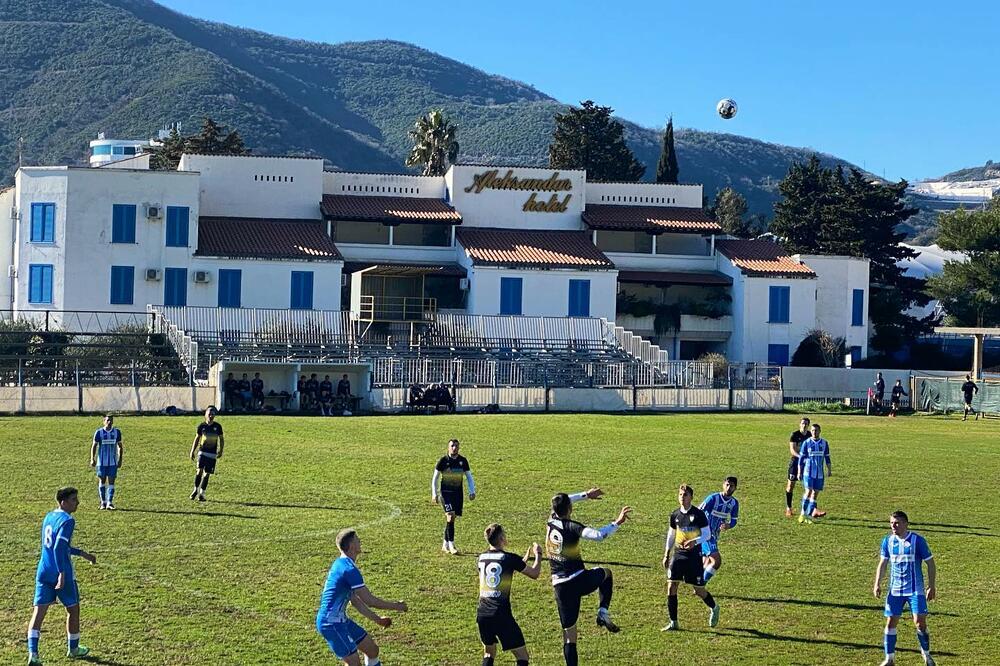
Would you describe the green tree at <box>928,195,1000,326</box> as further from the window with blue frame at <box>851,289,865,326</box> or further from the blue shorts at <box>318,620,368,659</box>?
the blue shorts at <box>318,620,368,659</box>

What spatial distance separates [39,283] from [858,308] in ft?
135

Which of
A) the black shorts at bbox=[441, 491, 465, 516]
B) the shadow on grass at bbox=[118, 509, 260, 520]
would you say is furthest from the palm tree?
the black shorts at bbox=[441, 491, 465, 516]

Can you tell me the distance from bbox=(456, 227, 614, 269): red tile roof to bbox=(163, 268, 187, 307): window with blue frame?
44.6 ft

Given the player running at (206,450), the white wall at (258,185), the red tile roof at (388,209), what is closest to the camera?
the player running at (206,450)

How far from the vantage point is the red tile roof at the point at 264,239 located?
6644 cm

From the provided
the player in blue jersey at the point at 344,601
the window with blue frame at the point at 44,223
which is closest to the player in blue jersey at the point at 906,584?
the player in blue jersey at the point at 344,601

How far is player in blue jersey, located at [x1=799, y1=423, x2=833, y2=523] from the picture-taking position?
26328mm

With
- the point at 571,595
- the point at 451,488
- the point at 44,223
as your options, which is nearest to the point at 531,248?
the point at 44,223

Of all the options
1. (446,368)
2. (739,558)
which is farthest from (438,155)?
(739,558)

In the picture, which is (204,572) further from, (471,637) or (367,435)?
(367,435)

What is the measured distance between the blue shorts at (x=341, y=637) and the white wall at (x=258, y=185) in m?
59.4

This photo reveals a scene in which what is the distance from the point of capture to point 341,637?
13.1 m

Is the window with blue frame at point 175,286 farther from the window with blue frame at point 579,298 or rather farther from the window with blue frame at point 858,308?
the window with blue frame at point 858,308

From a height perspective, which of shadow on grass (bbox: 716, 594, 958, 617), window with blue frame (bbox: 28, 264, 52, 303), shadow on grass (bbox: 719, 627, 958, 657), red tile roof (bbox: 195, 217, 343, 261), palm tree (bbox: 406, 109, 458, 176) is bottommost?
shadow on grass (bbox: 719, 627, 958, 657)
